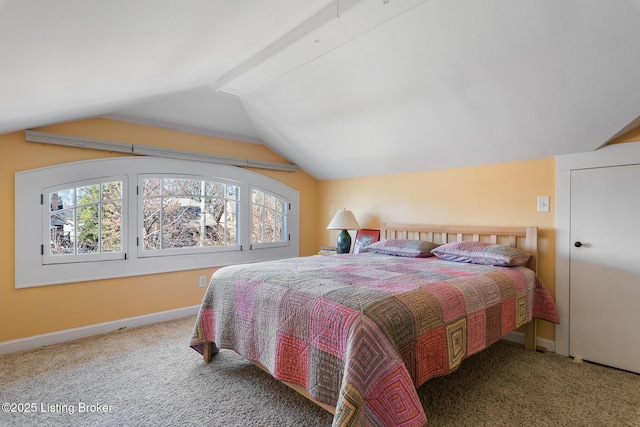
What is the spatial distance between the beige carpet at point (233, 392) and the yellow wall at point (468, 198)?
0.66 metres

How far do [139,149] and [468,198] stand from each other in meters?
3.37

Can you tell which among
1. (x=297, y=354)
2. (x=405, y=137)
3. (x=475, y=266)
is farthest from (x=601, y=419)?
(x=405, y=137)

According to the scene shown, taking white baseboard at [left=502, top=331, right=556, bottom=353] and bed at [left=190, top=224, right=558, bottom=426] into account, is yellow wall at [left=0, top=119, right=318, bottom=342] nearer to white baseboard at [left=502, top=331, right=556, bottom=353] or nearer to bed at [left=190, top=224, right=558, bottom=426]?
bed at [left=190, top=224, right=558, bottom=426]

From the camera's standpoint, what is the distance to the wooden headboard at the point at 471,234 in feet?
9.11

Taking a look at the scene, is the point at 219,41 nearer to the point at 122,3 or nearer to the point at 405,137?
the point at 122,3

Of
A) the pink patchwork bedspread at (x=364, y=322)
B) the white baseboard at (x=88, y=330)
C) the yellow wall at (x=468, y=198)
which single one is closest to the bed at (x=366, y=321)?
the pink patchwork bedspread at (x=364, y=322)

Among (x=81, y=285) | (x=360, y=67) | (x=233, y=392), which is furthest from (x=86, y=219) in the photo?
(x=360, y=67)

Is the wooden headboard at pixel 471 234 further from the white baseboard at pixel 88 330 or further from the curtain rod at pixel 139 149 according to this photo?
the white baseboard at pixel 88 330

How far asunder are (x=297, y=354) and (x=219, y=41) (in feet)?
6.04

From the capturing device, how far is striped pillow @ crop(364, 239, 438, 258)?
3.09 meters

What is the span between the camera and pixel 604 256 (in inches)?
97.8

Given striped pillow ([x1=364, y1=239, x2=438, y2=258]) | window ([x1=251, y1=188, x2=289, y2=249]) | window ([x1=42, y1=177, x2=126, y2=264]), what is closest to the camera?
window ([x1=42, y1=177, x2=126, y2=264])

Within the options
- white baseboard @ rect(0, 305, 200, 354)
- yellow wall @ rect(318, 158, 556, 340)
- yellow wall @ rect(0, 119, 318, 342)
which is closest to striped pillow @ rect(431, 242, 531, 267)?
yellow wall @ rect(318, 158, 556, 340)

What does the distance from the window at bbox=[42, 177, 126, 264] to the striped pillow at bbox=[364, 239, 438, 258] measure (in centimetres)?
263
